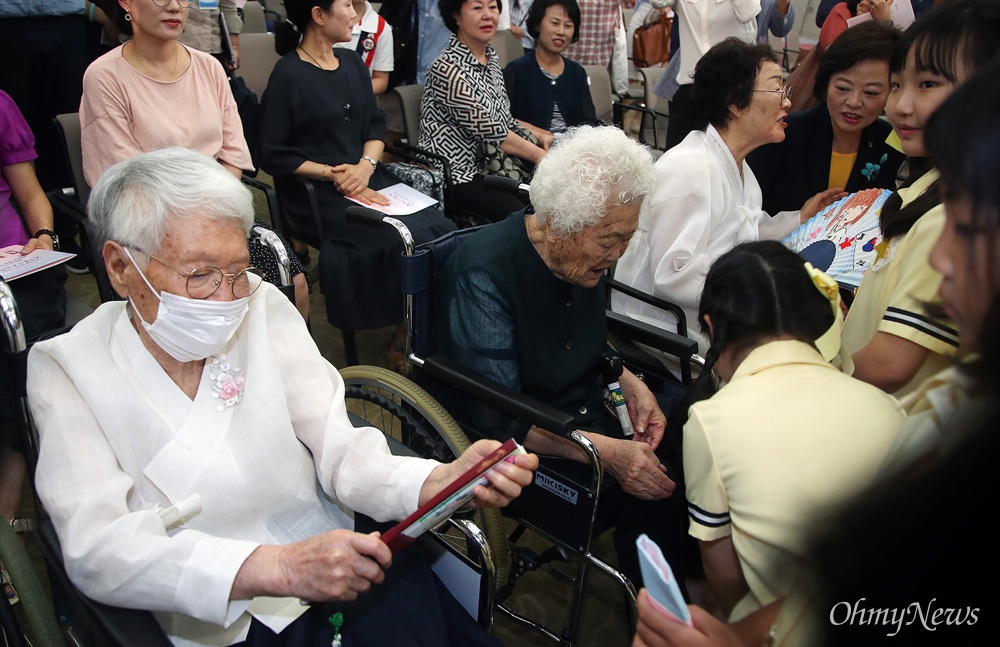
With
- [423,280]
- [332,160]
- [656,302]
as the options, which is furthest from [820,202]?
[332,160]

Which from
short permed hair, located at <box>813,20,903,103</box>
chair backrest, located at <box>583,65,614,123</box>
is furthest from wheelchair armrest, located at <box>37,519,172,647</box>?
chair backrest, located at <box>583,65,614,123</box>

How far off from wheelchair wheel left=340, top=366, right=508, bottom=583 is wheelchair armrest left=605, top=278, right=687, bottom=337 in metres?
0.78

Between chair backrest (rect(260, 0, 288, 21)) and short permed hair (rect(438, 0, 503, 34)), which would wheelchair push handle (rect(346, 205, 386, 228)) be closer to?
short permed hair (rect(438, 0, 503, 34))

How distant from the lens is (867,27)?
8.74 ft

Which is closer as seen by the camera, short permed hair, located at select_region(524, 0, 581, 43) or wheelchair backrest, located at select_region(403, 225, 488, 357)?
wheelchair backrest, located at select_region(403, 225, 488, 357)

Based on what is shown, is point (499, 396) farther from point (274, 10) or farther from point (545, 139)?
point (274, 10)

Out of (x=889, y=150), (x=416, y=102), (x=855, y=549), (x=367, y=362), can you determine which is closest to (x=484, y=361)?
(x=855, y=549)

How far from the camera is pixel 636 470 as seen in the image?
5.82 feet

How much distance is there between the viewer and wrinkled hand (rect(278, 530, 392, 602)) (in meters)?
1.18

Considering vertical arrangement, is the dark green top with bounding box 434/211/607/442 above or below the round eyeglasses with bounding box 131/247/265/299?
below

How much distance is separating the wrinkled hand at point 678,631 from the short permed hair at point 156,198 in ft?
3.27

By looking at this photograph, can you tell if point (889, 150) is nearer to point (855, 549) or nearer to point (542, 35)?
point (542, 35)

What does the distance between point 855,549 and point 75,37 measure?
369 centimetres

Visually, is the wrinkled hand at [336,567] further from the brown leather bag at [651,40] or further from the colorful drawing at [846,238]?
the brown leather bag at [651,40]
